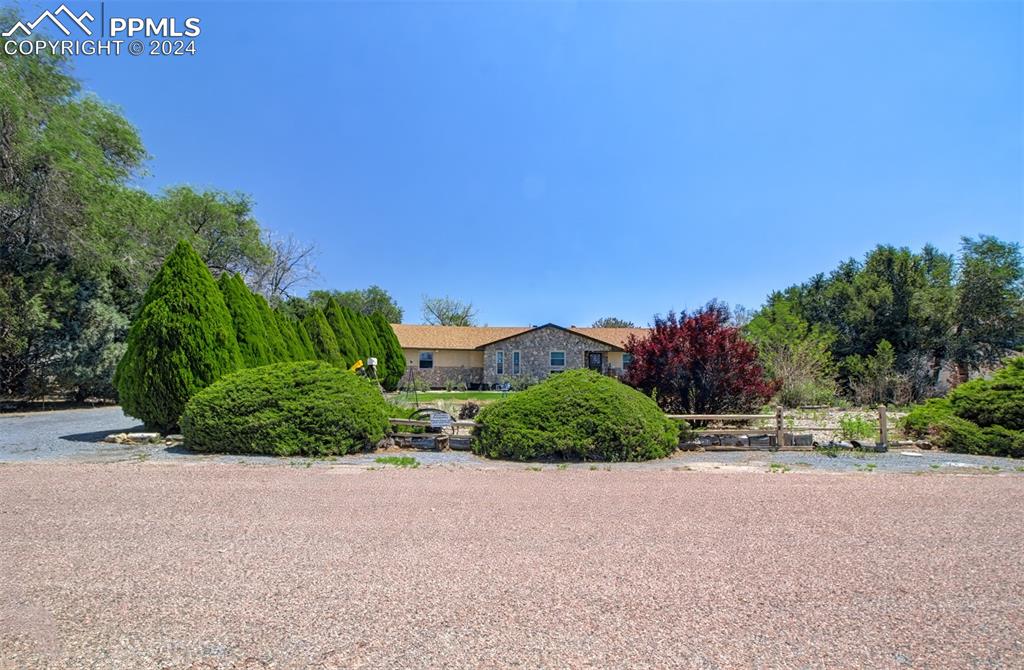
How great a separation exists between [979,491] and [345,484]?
7.38 m

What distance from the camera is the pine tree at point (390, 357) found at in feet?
103

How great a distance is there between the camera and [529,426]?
9.11 m

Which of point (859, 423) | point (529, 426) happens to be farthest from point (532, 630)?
point (859, 423)

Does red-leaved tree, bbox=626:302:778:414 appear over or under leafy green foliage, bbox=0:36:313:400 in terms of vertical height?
under

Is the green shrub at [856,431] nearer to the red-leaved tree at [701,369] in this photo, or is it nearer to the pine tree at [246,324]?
the red-leaved tree at [701,369]

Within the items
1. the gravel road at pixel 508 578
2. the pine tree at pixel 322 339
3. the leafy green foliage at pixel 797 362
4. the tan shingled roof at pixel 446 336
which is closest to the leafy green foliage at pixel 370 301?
the tan shingled roof at pixel 446 336

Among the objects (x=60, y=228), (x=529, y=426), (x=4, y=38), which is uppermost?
(x=4, y=38)

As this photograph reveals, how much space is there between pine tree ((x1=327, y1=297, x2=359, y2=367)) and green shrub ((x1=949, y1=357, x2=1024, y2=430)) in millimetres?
23350

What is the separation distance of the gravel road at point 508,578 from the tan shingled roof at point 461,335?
27782 mm

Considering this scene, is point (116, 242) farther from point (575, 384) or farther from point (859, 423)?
point (859, 423)

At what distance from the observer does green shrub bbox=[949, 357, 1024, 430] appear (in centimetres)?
984

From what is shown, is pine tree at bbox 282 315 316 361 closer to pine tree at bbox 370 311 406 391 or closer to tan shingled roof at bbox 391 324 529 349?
pine tree at bbox 370 311 406 391

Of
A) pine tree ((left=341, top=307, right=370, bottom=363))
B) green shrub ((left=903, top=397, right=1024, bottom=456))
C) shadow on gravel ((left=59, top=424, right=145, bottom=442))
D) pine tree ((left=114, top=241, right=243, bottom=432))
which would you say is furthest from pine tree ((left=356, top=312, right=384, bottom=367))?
green shrub ((left=903, top=397, right=1024, bottom=456))

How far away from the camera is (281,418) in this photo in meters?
9.26
